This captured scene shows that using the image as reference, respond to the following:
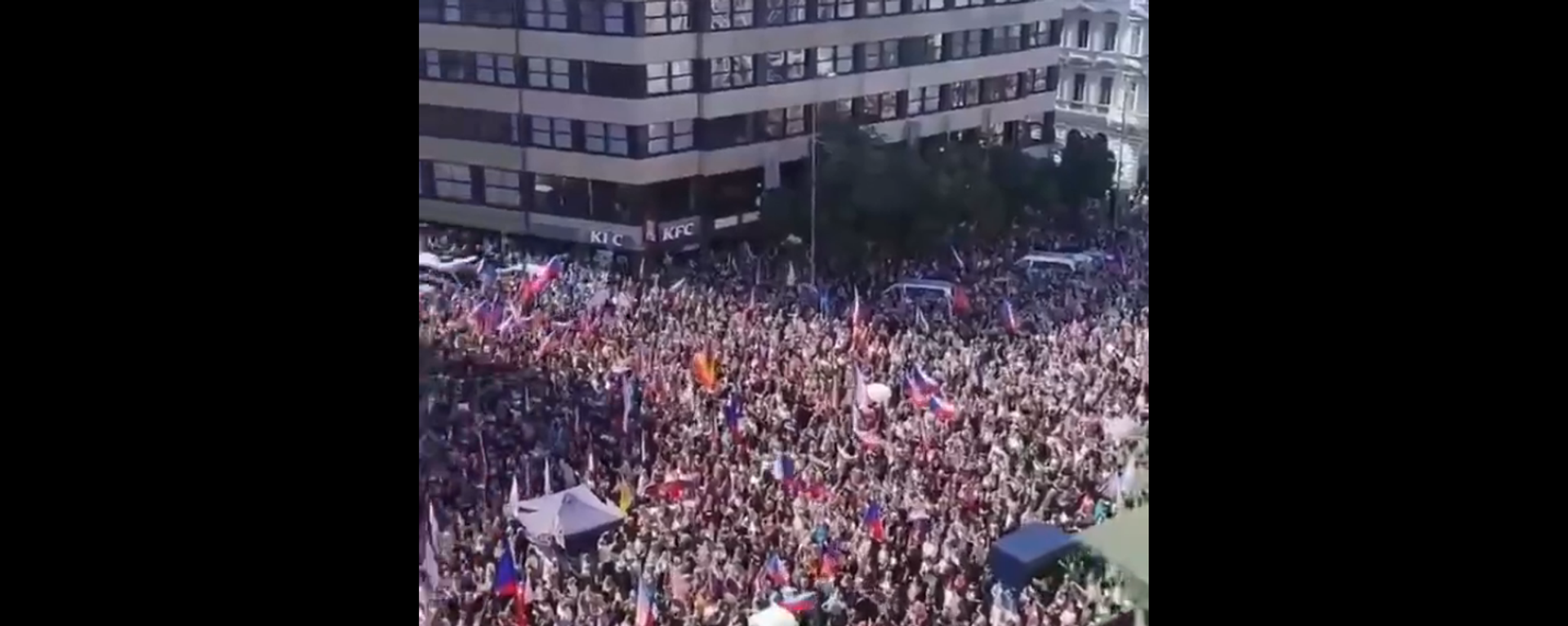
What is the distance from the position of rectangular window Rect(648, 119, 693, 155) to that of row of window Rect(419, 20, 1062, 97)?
8 cm

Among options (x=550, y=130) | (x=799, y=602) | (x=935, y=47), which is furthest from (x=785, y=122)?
(x=799, y=602)

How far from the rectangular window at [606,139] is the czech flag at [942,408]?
42.7 inches

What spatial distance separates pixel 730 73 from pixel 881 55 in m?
0.44

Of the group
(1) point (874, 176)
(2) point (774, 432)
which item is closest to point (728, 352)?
(2) point (774, 432)

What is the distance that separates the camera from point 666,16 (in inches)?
194

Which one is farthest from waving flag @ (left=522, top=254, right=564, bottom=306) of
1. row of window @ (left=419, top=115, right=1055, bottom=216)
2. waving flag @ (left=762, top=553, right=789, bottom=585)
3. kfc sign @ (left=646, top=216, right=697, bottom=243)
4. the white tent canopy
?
the white tent canopy

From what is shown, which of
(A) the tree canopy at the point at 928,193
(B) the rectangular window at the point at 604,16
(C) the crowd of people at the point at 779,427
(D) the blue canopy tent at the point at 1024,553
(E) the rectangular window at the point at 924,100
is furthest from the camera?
(D) the blue canopy tent at the point at 1024,553

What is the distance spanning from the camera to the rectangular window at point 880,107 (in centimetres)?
517

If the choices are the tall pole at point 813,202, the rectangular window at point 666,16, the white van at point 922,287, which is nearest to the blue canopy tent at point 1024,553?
the white van at point 922,287

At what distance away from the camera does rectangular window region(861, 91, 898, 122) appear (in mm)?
5172

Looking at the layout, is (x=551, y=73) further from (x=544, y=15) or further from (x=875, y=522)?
(x=875, y=522)

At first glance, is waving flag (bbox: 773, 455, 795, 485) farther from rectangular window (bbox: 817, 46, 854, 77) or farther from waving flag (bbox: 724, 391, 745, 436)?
rectangular window (bbox: 817, 46, 854, 77)

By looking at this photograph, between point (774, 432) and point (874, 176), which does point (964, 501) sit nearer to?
point (774, 432)

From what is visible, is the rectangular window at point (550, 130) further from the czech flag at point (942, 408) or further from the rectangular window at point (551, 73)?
the czech flag at point (942, 408)
